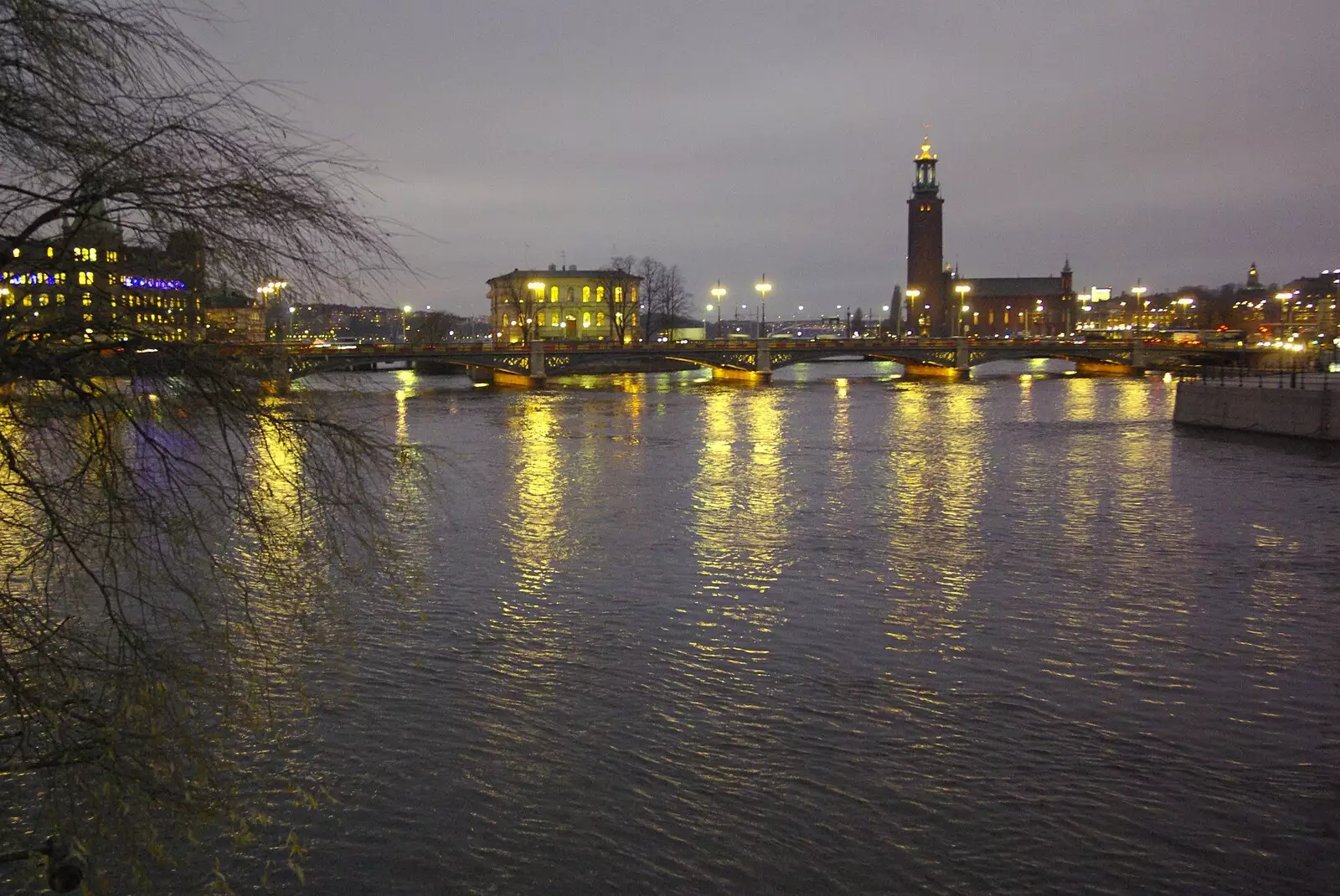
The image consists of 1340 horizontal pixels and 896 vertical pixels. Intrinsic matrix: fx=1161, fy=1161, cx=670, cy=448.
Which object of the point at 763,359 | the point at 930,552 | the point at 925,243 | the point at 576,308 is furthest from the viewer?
the point at 925,243

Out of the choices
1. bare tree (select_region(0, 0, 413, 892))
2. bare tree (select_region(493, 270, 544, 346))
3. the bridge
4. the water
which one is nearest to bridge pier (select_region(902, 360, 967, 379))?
the bridge

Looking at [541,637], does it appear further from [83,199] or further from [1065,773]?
[83,199]

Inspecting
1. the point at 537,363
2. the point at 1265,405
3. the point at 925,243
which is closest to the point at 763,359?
the point at 537,363

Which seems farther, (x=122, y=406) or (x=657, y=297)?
(x=657, y=297)

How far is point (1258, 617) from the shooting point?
49.8ft

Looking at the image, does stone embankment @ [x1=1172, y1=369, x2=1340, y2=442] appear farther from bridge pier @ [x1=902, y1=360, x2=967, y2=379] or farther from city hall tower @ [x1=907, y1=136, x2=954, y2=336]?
city hall tower @ [x1=907, y1=136, x2=954, y2=336]

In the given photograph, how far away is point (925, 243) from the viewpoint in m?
190

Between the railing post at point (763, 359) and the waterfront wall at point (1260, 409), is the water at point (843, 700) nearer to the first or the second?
the waterfront wall at point (1260, 409)

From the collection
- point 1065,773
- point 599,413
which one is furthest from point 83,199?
point 599,413

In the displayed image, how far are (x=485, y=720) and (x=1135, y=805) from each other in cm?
609

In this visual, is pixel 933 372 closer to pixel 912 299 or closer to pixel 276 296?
pixel 276 296

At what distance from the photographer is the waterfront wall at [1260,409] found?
115ft

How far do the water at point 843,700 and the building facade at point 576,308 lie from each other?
10250 cm

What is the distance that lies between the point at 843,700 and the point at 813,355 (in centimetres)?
8028
